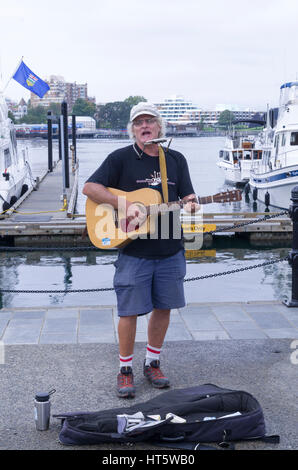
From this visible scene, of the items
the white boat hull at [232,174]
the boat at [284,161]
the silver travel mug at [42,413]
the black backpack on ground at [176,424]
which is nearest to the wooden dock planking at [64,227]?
the boat at [284,161]

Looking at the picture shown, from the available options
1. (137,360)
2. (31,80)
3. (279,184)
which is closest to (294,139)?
(279,184)

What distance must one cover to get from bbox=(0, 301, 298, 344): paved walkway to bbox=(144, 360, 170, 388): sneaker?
833 mm

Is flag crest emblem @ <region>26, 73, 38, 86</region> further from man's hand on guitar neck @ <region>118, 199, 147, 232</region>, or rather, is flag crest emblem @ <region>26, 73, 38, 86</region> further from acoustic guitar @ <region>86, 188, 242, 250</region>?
man's hand on guitar neck @ <region>118, 199, 147, 232</region>

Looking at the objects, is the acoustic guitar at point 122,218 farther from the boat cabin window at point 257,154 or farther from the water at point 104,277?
the boat cabin window at point 257,154

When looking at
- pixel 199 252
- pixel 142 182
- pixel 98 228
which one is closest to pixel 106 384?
pixel 98 228

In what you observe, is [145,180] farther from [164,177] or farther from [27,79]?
[27,79]

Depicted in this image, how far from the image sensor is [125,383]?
4.21 meters

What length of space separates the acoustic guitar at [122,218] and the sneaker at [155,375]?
37.0 inches

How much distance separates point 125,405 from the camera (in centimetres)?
402

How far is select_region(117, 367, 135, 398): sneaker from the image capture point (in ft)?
13.6

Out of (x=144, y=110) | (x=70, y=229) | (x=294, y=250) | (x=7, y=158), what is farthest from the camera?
(x=7, y=158)

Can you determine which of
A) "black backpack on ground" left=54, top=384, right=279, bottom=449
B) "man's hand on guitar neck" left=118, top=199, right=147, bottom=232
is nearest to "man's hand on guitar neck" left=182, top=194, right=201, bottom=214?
"man's hand on guitar neck" left=118, top=199, right=147, bottom=232

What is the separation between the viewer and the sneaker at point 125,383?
13.6 ft

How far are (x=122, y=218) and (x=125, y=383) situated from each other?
116 centimetres
